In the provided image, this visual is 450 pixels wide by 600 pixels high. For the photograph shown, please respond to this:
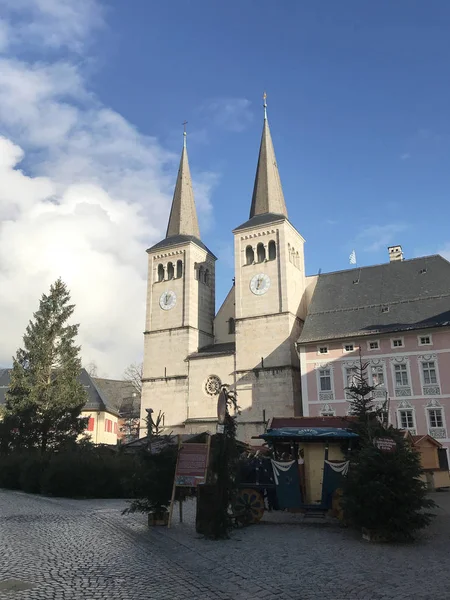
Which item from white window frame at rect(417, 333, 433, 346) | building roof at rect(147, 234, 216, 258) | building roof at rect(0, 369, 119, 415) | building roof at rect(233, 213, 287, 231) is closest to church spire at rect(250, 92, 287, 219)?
building roof at rect(233, 213, 287, 231)

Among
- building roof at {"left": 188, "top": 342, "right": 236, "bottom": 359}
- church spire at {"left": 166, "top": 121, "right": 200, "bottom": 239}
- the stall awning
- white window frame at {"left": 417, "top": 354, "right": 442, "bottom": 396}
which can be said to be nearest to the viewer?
the stall awning

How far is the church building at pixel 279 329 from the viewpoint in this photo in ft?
110

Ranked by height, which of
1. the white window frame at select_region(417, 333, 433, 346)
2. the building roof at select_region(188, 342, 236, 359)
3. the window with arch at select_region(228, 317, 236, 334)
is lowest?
the white window frame at select_region(417, 333, 433, 346)

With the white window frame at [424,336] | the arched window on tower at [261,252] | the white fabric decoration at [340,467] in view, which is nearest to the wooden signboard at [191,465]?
the white fabric decoration at [340,467]

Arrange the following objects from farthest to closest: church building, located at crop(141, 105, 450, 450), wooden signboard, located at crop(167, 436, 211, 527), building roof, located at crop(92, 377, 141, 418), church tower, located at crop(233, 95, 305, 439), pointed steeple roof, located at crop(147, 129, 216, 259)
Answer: building roof, located at crop(92, 377, 141, 418), pointed steeple roof, located at crop(147, 129, 216, 259), church tower, located at crop(233, 95, 305, 439), church building, located at crop(141, 105, 450, 450), wooden signboard, located at crop(167, 436, 211, 527)

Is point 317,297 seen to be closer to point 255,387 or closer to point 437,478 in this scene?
point 255,387

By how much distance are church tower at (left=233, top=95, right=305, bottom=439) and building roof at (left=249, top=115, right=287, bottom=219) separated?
8 cm

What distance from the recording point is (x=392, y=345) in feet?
112

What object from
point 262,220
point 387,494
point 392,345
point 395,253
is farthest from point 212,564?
Answer: point 395,253

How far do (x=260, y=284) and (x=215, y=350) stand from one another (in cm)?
679

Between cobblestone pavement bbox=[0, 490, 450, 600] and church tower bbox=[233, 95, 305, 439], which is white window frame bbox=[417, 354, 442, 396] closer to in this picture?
church tower bbox=[233, 95, 305, 439]

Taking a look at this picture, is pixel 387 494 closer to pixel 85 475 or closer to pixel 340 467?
pixel 340 467

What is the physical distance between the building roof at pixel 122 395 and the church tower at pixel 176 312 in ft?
76.4

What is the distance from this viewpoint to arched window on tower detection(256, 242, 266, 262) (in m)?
42.5
